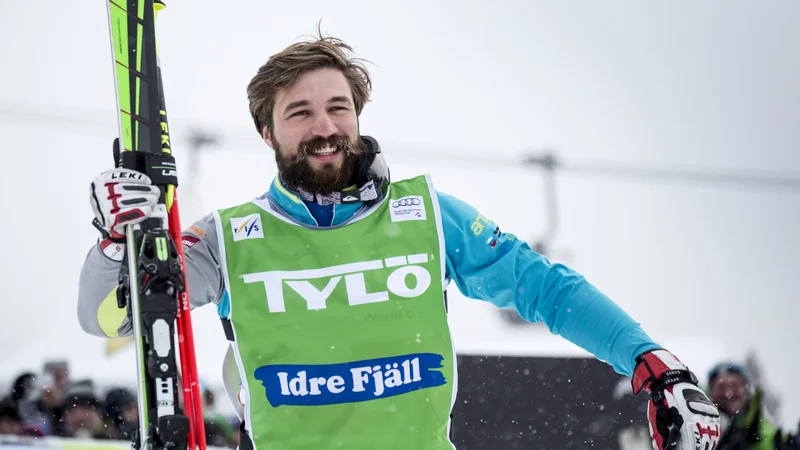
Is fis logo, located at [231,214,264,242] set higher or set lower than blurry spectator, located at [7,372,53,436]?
higher

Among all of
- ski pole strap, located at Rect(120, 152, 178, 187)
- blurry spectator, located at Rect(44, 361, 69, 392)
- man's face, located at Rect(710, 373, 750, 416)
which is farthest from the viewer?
blurry spectator, located at Rect(44, 361, 69, 392)

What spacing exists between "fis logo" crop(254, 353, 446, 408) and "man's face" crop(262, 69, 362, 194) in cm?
55

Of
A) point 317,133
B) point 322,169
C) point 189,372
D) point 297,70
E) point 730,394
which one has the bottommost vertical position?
point 730,394

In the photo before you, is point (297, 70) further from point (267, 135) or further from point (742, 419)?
point (742, 419)

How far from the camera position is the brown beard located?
2.77 metres

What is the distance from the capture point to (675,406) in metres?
2.35

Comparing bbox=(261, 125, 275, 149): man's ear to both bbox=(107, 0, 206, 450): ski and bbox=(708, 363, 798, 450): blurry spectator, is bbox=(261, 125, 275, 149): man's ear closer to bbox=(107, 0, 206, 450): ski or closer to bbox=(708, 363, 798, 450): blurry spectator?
bbox=(107, 0, 206, 450): ski

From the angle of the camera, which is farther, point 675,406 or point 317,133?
point 317,133

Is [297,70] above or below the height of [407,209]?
above

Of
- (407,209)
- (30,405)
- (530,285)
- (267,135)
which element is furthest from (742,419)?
(30,405)

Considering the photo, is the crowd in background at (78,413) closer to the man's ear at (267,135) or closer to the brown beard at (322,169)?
the man's ear at (267,135)

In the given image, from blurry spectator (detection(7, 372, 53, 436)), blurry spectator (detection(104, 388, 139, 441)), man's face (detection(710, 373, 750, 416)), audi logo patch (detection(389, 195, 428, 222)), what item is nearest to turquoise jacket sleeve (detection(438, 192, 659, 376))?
audi logo patch (detection(389, 195, 428, 222))

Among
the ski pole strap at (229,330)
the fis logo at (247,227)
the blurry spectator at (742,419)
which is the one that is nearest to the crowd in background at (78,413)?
the blurry spectator at (742,419)

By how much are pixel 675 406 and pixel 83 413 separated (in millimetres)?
5118
